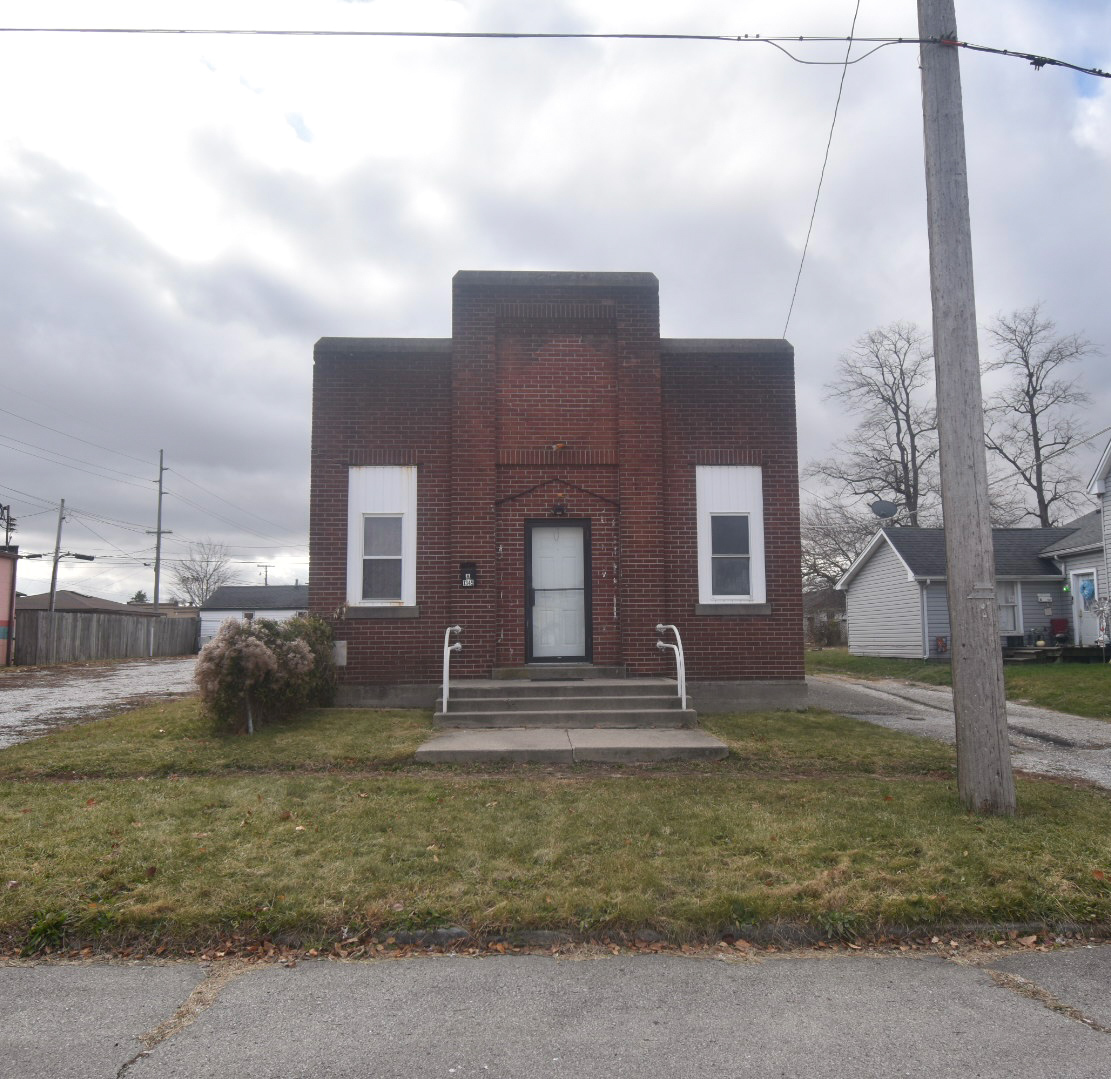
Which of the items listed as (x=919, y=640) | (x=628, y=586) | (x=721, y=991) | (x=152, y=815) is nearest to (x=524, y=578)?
(x=628, y=586)

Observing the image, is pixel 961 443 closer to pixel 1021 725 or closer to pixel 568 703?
pixel 568 703

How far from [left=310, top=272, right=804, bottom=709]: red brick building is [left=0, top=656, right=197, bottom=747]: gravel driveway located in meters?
3.74

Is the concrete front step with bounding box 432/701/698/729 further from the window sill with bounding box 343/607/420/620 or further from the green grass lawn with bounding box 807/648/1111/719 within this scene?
the green grass lawn with bounding box 807/648/1111/719

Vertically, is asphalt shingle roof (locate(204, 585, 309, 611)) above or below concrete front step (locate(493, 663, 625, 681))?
above

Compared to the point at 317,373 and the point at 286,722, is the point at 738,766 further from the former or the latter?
the point at 317,373

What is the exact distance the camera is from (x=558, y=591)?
1160cm

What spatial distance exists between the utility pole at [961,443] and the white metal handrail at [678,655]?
3981 millimetres

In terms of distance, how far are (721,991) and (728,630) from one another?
821 cm

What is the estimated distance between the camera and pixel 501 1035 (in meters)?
3.17

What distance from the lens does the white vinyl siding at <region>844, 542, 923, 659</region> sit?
25.4 m

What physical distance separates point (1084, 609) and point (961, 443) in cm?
2091

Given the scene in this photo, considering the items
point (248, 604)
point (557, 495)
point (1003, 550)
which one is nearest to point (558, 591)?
point (557, 495)

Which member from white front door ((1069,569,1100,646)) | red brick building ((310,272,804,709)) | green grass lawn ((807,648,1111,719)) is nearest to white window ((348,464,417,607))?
red brick building ((310,272,804,709))

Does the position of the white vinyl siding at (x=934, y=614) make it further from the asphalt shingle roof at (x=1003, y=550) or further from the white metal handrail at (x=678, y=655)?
the white metal handrail at (x=678, y=655)
